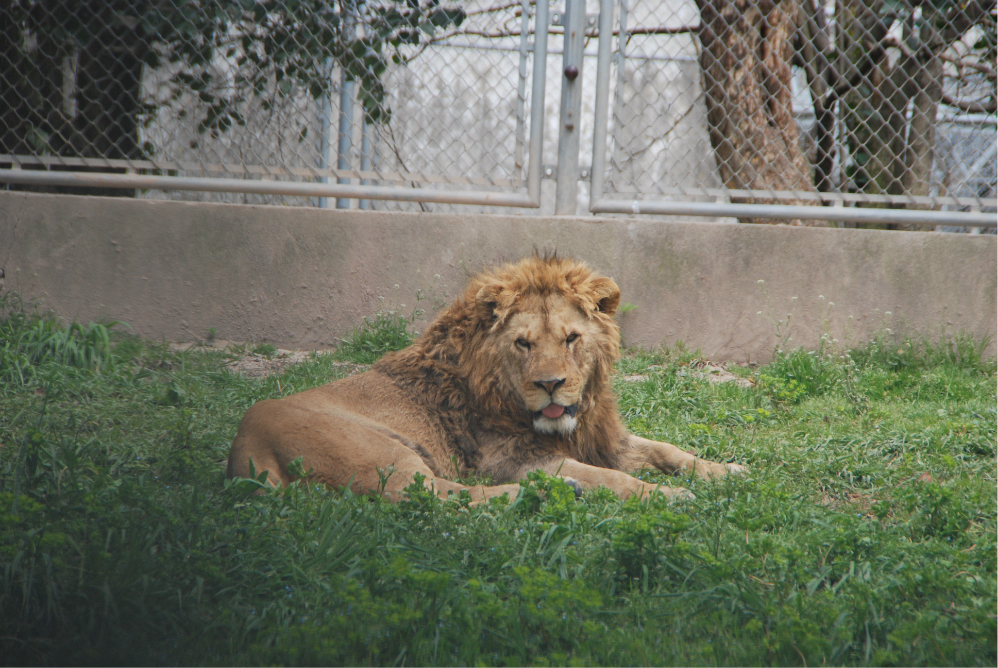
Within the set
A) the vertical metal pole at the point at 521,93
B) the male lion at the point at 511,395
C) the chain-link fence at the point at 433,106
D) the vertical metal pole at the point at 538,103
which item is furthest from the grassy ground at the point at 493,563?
the vertical metal pole at the point at 521,93

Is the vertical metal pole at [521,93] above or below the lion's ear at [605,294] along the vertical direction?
above

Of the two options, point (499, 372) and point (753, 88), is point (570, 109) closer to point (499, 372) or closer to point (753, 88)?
point (753, 88)

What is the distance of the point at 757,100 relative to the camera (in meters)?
6.74

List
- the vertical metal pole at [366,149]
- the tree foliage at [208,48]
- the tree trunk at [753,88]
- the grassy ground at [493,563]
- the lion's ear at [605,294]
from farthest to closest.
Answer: the tree trunk at [753,88]
the vertical metal pole at [366,149]
the tree foliage at [208,48]
the lion's ear at [605,294]
the grassy ground at [493,563]

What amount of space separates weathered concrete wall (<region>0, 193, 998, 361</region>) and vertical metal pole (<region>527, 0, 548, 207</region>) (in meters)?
0.30

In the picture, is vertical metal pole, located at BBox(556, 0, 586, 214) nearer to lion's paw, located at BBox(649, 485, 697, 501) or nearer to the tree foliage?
the tree foliage

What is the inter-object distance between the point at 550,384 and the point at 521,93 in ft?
10.0

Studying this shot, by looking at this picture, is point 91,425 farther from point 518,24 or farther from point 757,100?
point 757,100

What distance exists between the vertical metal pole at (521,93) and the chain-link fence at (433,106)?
2cm

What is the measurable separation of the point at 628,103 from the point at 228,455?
421 centimetres

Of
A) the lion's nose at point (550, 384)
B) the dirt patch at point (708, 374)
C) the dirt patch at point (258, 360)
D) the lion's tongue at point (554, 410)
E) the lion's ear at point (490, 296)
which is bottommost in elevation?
the dirt patch at point (258, 360)

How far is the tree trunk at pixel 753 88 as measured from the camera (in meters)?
6.64

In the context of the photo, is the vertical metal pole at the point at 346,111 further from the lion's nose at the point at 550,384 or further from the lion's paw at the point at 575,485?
the lion's paw at the point at 575,485

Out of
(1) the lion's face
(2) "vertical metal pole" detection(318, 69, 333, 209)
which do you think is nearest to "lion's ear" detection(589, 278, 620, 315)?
(1) the lion's face
